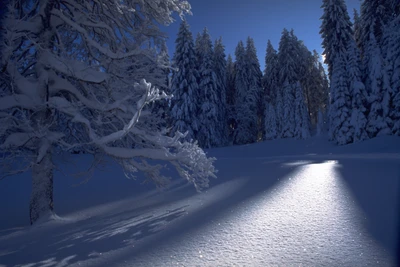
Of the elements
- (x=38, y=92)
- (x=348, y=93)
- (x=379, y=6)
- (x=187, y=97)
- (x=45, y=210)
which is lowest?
(x=45, y=210)

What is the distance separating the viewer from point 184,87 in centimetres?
2538

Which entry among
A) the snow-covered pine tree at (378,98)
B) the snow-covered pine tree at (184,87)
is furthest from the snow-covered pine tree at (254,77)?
the snow-covered pine tree at (378,98)

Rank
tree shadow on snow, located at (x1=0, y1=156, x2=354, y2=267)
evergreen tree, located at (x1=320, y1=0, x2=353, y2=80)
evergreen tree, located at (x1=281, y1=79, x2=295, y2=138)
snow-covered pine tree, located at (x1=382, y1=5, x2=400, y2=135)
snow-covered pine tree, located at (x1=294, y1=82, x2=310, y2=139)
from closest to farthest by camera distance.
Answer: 1. tree shadow on snow, located at (x1=0, y1=156, x2=354, y2=267)
2. snow-covered pine tree, located at (x1=382, y1=5, x2=400, y2=135)
3. evergreen tree, located at (x1=320, y1=0, x2=353, y2=80)
4. snow-covered pine tree, located at (x1=294, y1=82, x2=310, y2=139)
5. evergreen tree, located at (x1=281, y1=79, x2=295, y2=138)

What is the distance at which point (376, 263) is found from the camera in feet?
7.63

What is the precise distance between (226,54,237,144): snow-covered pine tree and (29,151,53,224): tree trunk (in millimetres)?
29938

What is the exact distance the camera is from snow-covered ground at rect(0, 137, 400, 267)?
2.65 m

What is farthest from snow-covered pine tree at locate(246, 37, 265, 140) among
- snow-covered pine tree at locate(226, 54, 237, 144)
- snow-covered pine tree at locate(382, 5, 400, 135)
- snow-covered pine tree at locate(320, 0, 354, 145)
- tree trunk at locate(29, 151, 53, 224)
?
tree trunk at locate(29, 151, 53, 224)

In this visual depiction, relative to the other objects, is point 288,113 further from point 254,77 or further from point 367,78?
point 367,78

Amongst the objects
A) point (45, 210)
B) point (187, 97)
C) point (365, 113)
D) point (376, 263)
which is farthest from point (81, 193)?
point (365, 113)

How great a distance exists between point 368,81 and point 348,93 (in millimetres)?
2274

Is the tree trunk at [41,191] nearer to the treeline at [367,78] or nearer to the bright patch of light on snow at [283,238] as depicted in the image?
the bright patch of light on snow at [283,238]

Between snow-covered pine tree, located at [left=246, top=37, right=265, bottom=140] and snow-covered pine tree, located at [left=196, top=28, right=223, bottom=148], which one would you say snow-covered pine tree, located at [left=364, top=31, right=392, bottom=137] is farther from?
snow-covered pine tree, located at [left=246, top=37, right=265, bottom=140]

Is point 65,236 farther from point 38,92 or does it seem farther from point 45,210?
point 38,92

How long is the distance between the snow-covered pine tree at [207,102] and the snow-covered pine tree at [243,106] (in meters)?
4.64
